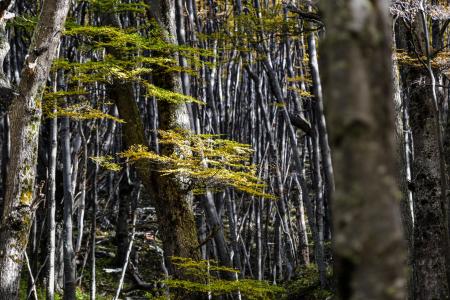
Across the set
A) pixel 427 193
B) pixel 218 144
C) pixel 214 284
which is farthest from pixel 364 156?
pixel 427 193

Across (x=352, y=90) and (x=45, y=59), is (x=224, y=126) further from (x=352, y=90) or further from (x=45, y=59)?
(x=352, y=90)

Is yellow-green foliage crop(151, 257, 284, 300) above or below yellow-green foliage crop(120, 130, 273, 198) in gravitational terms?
below

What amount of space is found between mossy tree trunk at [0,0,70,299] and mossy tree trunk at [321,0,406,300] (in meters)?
4.31

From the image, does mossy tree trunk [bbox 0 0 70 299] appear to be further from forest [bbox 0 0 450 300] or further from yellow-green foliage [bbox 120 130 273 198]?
yellow-green foliage [bbox 120 130 273 198]

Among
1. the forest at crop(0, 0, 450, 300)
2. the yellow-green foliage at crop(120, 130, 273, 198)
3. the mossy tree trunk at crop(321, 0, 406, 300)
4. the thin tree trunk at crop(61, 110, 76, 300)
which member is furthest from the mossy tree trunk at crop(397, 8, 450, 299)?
the mossy tree trunk at crop(321, 0, 406, 300)

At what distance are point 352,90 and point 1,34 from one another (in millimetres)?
4671

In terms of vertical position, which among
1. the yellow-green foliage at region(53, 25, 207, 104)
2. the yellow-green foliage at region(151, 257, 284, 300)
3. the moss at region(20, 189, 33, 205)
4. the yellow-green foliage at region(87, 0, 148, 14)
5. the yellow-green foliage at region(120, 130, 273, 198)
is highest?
the yellow-green foliage at region(87, 0, 148, 14)

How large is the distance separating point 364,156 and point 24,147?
444cm

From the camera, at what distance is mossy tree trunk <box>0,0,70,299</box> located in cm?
474

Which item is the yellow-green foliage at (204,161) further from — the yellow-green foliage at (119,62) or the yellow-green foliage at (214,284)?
the yellow-green foliage at (214,284)

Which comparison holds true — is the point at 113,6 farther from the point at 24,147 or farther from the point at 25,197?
the point at 25,197

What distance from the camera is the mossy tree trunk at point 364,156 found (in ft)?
3.14

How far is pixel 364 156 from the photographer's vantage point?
37.7 inches

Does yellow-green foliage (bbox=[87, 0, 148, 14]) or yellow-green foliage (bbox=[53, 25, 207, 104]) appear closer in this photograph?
yellow-green foliage (bbox=[53, 25, 207, 104])
